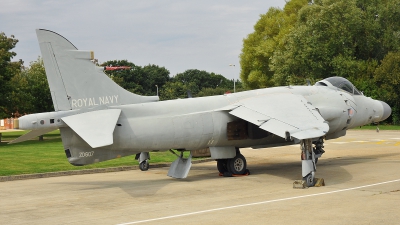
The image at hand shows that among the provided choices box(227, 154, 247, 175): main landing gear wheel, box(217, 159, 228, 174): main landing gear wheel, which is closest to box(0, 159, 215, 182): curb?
box(217, 159, 228, 174): main landing gear wheel

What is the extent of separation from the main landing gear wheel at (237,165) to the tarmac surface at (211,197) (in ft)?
1.78

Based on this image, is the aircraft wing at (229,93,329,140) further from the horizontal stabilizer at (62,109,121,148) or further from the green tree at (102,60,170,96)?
the green tree at (102,60,170,96)

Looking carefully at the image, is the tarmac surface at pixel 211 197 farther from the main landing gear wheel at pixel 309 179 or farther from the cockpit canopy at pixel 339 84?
the cockpit canopy at pixel 339 84

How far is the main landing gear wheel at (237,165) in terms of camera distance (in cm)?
1858

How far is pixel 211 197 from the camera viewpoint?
14273mm

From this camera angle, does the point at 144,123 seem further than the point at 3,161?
No

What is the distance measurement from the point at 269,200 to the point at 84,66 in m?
6.76

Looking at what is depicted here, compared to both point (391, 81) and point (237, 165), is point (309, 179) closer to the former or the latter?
point (237, 165)

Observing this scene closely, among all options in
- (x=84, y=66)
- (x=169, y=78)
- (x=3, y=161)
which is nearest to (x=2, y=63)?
(x=3, y=161)

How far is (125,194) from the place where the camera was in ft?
49.6

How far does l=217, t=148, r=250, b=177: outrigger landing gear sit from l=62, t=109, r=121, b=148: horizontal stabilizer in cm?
494

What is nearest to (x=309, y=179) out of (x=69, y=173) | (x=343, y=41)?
(x=69, y=173)

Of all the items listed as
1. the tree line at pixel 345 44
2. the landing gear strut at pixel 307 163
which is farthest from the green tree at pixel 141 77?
the landing gear strut at pixel 307 163

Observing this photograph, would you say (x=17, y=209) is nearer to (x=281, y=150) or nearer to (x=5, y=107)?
(x=281, y=150)
